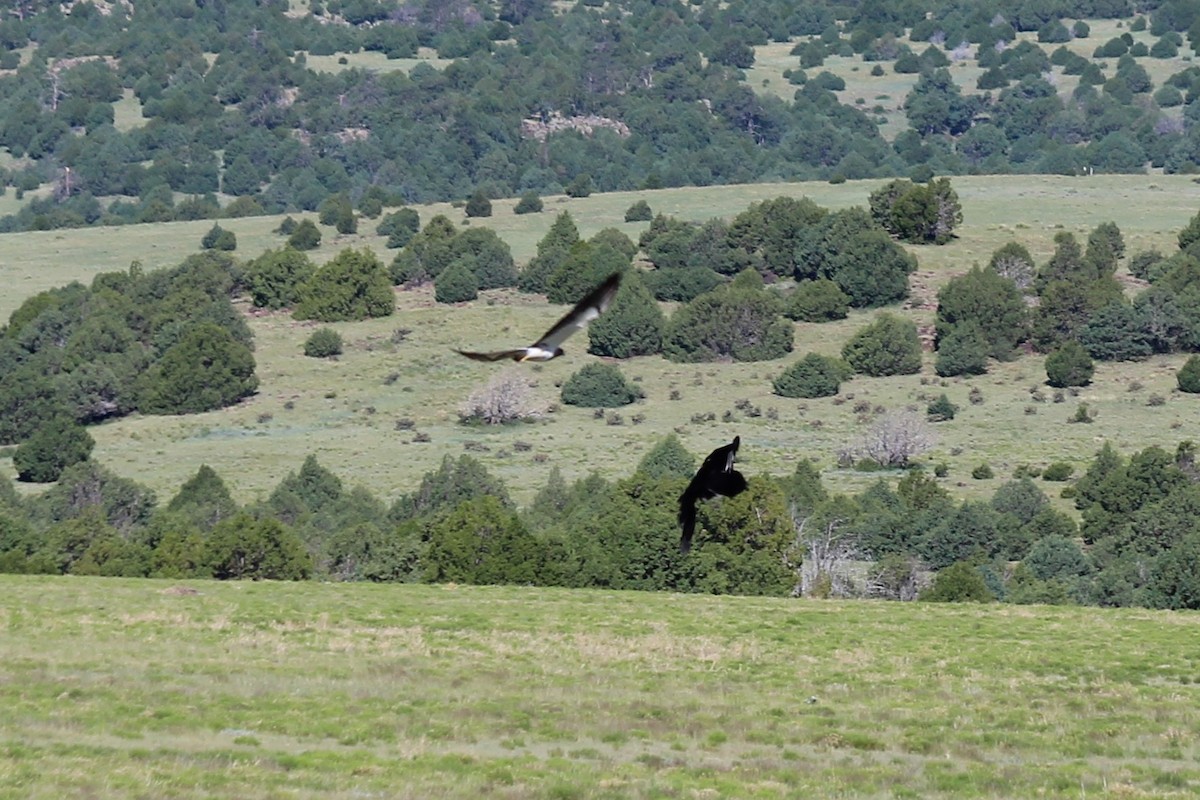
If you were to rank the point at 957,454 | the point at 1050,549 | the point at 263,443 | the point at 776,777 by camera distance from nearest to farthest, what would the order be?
the point at 776,777 → the point at 1050,549 → the point at 957,454 → the point at 263,443

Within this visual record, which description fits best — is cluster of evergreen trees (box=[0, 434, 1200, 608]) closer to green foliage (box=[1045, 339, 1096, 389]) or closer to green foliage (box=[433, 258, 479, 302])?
green foliage (box=[1045, 339, 1096, 389])

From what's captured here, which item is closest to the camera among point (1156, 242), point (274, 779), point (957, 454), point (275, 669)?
point (274, 779)

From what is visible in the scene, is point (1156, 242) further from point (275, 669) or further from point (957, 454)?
point (275, 669)

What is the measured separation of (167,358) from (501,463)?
2212 cm

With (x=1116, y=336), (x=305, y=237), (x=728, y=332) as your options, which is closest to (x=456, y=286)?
(x=728, y=332)

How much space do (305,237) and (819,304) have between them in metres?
34.7

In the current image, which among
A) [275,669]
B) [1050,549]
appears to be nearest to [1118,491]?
[1050,549]

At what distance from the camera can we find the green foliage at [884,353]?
99.1 meters

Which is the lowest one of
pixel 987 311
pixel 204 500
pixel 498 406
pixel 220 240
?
pixel 498 406

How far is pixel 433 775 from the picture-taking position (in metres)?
23.8

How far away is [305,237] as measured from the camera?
13188cm

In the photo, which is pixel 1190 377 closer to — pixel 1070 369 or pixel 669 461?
pixel 1070 369

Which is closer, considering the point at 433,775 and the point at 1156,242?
the point at 433,775

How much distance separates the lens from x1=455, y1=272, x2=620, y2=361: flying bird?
1174 centimetres
